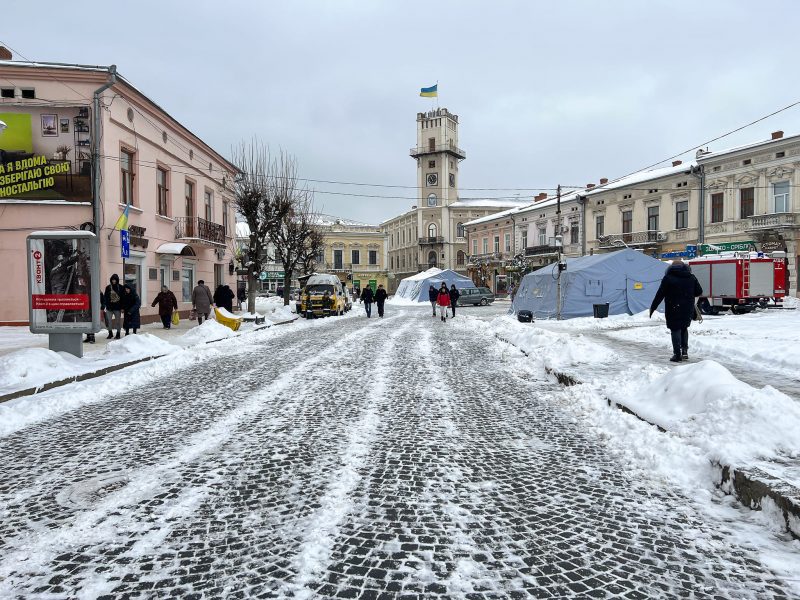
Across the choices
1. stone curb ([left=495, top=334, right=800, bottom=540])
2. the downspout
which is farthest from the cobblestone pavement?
the downspout

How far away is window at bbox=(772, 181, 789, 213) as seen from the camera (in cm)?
2873

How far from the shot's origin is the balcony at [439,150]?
7181cm

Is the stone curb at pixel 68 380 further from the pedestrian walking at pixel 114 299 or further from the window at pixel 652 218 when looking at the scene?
the window at pixel 652 218

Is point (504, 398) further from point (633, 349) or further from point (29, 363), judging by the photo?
point (29, 363)

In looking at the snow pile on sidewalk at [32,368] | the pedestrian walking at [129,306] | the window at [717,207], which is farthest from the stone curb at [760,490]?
the window at [717,207]

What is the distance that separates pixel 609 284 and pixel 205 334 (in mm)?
17253

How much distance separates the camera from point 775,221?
2850 centimetres

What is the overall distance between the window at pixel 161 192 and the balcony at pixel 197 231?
0.97 metres

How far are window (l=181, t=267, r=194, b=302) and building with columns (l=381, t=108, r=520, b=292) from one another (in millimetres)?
48328

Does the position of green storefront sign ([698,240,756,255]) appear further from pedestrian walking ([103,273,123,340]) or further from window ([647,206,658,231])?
pedestrian walking ([103,273,123,340])

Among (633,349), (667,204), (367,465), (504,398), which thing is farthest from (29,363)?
(667,204)

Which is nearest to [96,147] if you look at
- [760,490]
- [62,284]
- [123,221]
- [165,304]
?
[123,221]

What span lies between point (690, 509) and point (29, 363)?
9266mm

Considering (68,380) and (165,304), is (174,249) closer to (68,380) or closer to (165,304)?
(165,304)
